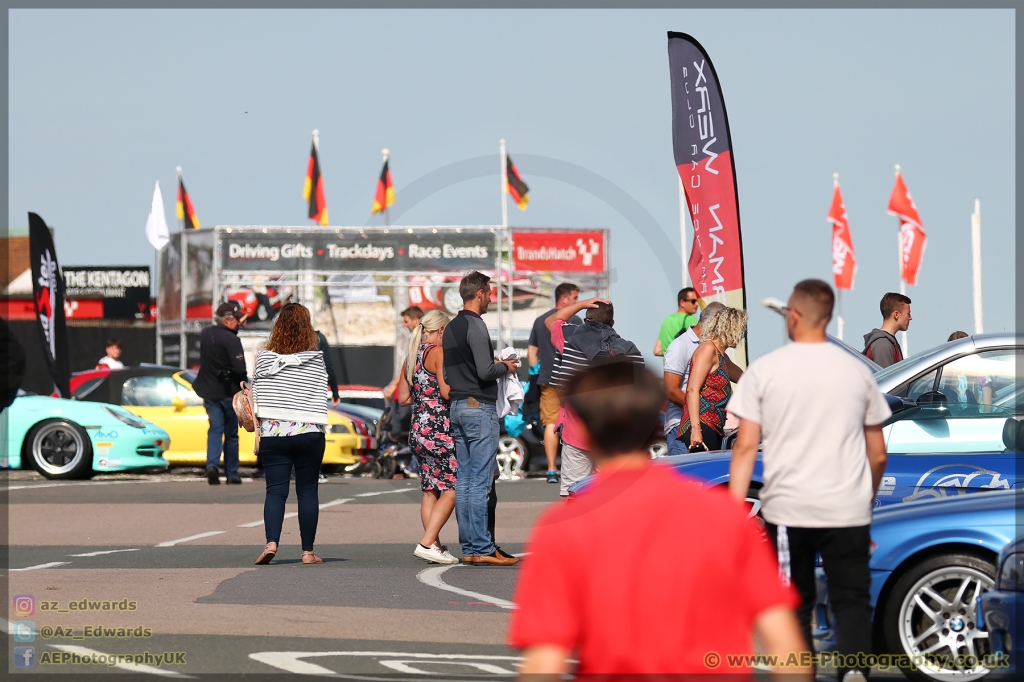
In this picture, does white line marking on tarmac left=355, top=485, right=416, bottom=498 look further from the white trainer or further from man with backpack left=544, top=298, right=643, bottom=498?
the white trainer

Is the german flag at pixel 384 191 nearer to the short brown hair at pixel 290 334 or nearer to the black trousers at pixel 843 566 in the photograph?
the short brown hair at pixel 290 334

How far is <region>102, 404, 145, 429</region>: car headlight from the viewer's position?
17875 mm

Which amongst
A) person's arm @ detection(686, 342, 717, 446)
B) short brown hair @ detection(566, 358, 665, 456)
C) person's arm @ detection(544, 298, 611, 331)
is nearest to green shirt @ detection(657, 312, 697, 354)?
person's arm @ detection(544, 298, 611, 331)

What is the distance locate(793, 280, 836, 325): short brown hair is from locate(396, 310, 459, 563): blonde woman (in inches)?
188

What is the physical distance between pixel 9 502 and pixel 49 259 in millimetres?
6490

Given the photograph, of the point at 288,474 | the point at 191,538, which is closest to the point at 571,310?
the point at 288,474

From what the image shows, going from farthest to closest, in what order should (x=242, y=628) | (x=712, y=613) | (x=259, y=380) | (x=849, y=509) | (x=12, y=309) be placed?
1. (x=12, y=309)
2. (x=259, y=380)
3. (x=242, y=628)
4. (x=849, y=509)
5. (x=712, y=613)

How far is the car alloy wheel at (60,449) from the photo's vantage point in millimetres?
17812

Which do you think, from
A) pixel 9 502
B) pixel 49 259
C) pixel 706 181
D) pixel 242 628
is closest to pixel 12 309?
pixel 49 259

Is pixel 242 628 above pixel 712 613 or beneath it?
beneath

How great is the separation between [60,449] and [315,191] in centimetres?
2374

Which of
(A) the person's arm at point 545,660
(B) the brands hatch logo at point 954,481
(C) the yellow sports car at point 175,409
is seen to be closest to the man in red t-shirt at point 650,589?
(A) the person's arm at point 545,660

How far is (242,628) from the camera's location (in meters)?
7.09

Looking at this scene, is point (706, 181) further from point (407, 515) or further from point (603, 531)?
point (603, 531)
